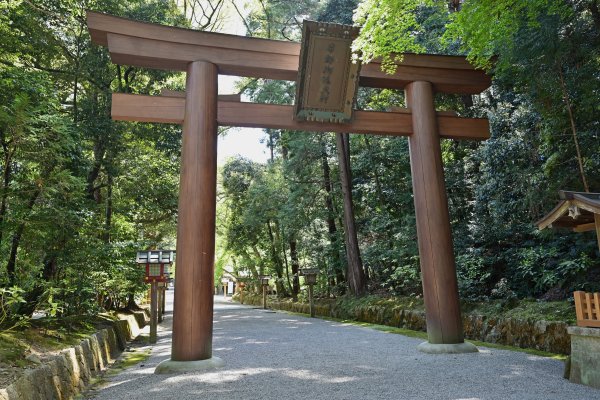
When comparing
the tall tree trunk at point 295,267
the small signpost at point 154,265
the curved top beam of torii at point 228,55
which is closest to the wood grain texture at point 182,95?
the curved top beam of torii at point 228,55

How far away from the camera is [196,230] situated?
5340 mm

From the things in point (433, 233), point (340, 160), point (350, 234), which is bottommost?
point (433, 233)

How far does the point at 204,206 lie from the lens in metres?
5.43

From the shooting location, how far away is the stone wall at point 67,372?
307 centimetres

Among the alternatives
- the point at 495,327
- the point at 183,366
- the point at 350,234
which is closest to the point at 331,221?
the point at 350,234

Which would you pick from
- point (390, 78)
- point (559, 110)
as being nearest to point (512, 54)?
point (559, 110)

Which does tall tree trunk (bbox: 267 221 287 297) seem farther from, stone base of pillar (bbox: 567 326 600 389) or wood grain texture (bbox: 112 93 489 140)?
stone base of pillar (bbox: 567 326 600 389)

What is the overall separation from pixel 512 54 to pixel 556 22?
2.40 ft

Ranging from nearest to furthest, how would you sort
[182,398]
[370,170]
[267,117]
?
[182,398] < [267,117] < [370,170]

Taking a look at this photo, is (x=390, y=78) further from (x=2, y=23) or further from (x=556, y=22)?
(x=2, y=23)

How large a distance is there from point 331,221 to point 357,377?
1178 centimetres

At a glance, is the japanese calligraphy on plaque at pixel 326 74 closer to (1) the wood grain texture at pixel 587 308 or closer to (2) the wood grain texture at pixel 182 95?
(2) the wood grain texture at pixel 182 95

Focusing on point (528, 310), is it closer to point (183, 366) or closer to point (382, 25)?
point (382, 25)

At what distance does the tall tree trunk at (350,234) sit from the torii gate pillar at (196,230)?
802cm
